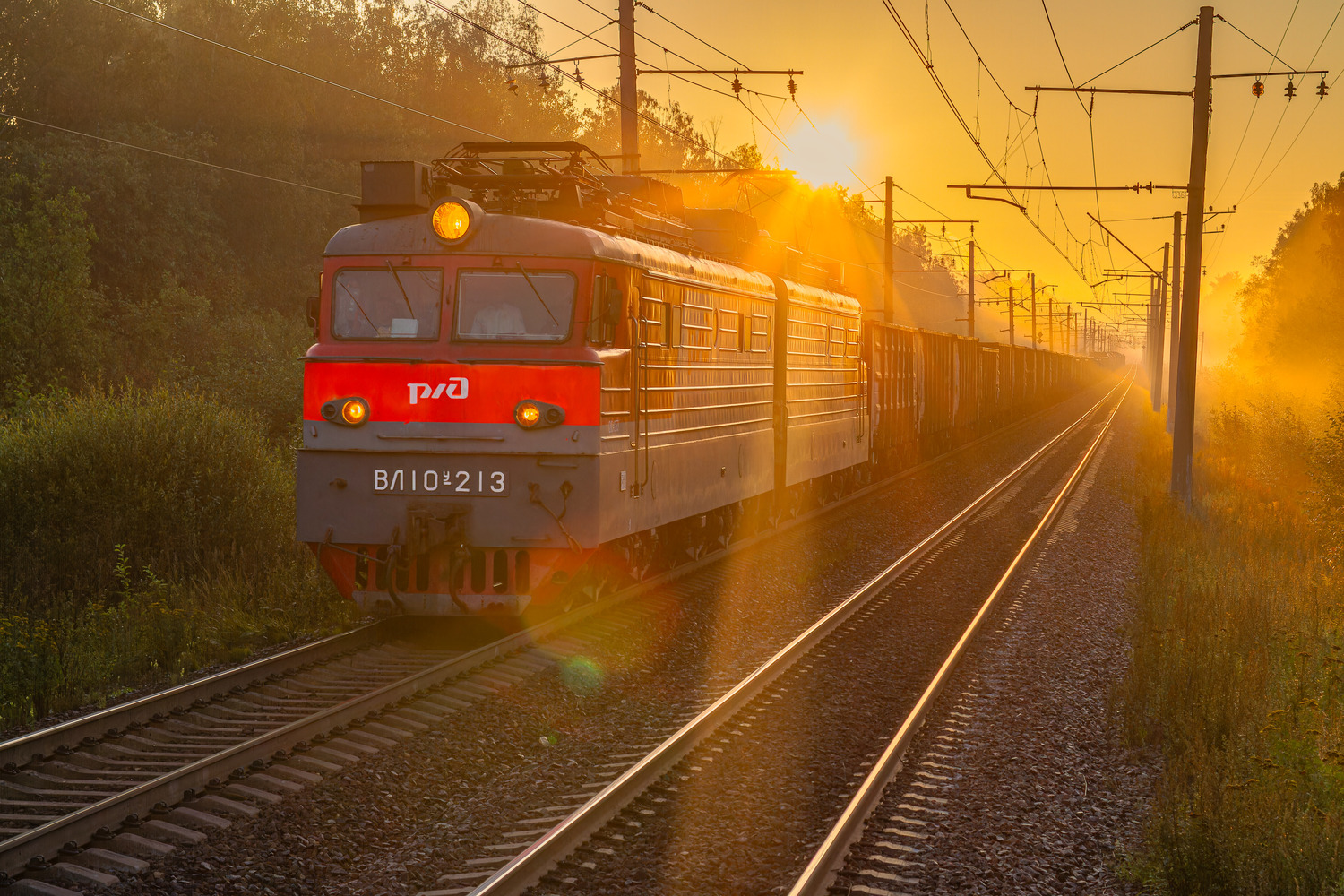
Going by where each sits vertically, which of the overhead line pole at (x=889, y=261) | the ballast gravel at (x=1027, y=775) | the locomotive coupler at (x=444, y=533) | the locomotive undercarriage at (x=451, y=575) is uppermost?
the overhead line pole at (x=889, y=261)

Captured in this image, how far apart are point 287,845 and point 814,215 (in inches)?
3062

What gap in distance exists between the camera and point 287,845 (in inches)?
223

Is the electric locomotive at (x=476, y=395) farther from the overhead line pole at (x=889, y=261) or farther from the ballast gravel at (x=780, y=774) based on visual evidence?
the overhead line pole at (x=889, y=261)

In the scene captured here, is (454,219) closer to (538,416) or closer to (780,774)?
(538,416)

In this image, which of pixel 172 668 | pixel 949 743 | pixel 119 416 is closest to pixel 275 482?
pixel 119 416

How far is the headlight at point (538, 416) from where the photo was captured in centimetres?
933

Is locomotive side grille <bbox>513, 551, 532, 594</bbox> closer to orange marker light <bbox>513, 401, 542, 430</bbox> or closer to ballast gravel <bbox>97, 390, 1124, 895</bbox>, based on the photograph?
ballast gravel <bbox>97, 390, 1124, 895</bbox>

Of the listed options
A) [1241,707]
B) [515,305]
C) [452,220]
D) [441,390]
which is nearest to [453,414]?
[441,390]

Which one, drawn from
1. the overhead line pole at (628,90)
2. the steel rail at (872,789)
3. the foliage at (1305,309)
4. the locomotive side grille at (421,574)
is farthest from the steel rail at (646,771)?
the foliage at (1305,309)

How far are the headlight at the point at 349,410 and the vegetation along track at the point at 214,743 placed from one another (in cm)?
165

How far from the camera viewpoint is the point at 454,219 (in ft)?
31.9

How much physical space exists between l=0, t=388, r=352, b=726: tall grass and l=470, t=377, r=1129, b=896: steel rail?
12.3 feet

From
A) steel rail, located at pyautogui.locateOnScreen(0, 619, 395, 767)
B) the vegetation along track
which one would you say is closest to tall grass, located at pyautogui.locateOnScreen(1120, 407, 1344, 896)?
the vegetation along track

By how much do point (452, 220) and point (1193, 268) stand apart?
13789mm
